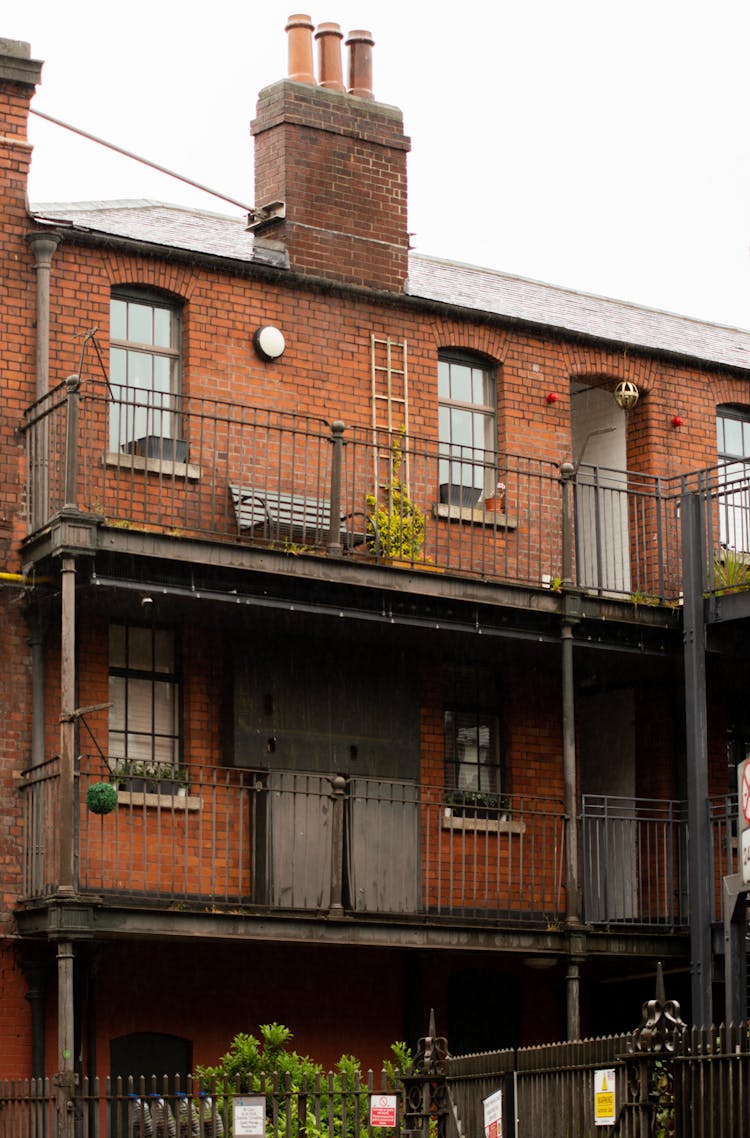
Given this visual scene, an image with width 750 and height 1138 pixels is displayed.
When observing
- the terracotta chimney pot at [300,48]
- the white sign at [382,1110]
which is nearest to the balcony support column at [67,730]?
the white sign at [382,1110]

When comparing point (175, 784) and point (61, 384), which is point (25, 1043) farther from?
point (61, 384)

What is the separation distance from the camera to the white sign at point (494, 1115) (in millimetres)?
12773

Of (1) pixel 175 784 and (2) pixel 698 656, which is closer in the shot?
(1) pixel 175 784

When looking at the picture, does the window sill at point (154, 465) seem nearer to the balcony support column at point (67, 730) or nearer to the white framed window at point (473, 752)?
the balcony support column at point (67, 730)

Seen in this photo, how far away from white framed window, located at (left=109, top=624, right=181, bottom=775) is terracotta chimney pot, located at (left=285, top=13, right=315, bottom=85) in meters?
5.88

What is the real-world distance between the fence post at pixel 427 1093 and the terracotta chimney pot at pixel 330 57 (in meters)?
10.2

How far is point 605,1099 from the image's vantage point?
455 inches

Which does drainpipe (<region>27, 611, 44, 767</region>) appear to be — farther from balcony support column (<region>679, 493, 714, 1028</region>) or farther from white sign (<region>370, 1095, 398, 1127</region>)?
balcony support column (<region>679, 493, 714, 1028</region>)

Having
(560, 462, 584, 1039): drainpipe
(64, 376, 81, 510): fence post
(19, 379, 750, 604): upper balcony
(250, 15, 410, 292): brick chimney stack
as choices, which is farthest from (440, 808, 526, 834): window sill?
(250, 15, 410, 292): brick chimney stack

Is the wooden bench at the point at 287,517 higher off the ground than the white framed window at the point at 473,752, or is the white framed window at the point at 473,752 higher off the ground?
the wooden bench at the point at 287,517

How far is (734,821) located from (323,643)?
431 cm

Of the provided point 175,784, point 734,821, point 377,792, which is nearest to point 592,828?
point 734,821

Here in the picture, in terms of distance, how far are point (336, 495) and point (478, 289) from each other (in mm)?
4948

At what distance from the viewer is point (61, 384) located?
1658cm
